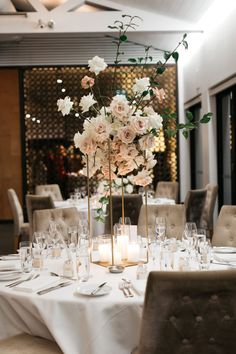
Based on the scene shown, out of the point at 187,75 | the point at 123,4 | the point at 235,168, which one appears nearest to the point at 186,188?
the point at 187,75

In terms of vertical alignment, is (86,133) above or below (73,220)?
above

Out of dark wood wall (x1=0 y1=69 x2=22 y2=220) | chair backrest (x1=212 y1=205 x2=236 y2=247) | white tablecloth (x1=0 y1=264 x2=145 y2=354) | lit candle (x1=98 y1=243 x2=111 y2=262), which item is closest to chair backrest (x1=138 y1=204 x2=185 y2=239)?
chair backrest (x1=212 y1=205 x2=236 y2=247)

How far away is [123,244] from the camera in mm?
3031

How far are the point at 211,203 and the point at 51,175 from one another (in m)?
4.37

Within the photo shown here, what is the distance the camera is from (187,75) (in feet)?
30.6

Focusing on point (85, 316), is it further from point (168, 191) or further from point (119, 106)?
point (168, 191)

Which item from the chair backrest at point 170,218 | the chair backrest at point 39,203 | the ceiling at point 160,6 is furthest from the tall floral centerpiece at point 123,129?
the ceiling at point 160,6

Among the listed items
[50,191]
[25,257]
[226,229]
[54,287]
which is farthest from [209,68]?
[54,287]

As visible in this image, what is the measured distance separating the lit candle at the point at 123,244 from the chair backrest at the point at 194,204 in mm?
3222

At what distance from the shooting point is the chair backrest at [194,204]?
6195 mm

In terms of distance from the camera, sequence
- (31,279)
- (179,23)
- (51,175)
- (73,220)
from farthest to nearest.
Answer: (51,175) < (179,23) < (73,220) < (31,279)

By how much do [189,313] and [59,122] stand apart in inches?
330

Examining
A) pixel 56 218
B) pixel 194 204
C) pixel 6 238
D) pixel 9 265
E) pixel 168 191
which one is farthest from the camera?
pixel 6 238

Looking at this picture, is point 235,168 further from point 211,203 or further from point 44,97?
point 44,97
